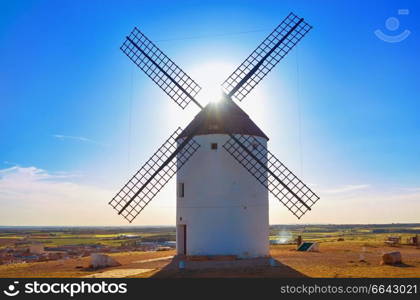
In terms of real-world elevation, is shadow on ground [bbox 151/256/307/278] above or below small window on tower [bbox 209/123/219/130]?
below

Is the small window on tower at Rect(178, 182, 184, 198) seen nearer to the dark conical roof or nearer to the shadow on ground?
the dark conical roof

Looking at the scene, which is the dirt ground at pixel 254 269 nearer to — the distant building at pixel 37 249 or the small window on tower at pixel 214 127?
the small window on tower at pixel 214 127

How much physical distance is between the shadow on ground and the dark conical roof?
6919mm

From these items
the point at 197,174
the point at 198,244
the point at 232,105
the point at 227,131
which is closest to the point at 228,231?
the point at 198,244

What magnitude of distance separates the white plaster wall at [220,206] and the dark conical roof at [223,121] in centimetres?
45

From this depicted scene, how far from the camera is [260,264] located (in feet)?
70.2

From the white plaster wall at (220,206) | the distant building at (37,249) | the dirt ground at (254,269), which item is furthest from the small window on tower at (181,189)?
the distant building at (37,249)

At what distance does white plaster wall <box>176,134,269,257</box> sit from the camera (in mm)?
23766

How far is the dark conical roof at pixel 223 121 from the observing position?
24.5 meters

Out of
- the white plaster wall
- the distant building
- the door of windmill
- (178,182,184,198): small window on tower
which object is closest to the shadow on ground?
the white plaster wall

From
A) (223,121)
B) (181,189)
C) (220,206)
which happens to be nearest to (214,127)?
(223,121)

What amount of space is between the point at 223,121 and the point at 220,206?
4631mm

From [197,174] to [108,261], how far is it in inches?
253

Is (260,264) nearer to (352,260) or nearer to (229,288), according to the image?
(352,260)
